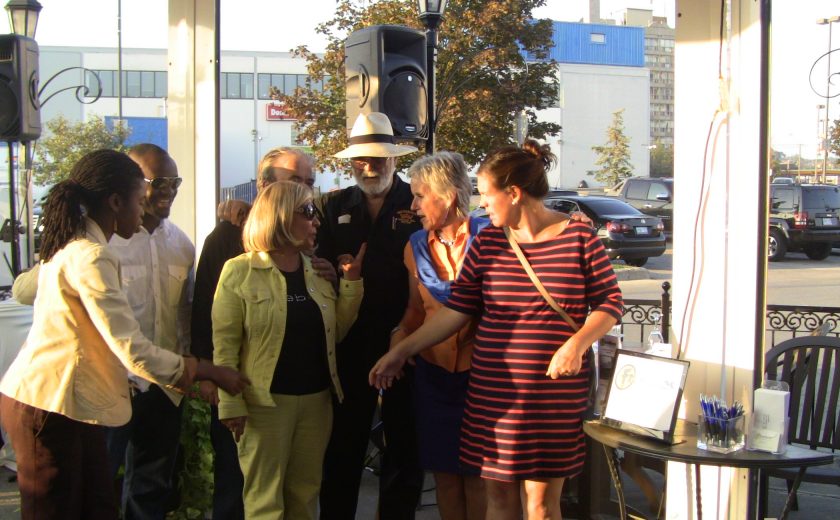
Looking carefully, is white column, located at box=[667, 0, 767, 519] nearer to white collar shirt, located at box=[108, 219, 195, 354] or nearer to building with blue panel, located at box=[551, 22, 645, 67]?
white collar shirt, located at box=[108, 219, 195, 354]

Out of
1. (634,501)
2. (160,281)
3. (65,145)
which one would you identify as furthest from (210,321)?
(65,145)

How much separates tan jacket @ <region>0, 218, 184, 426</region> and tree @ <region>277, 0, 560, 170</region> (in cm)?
1236

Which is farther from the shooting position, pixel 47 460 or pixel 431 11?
pixel 431 11

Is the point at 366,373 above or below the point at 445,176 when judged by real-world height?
below

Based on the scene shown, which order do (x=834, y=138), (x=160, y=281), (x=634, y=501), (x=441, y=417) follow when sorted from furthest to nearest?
(x=834, y=138)
(x=634, y=501)
(x=160, y=281)
(x=441, y=417)

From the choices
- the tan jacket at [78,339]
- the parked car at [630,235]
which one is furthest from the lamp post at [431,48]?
the parked car at [630,235]

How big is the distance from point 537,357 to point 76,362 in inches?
63.6

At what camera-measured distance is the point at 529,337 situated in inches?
116

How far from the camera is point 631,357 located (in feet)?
9.81

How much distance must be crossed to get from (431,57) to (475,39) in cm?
1009

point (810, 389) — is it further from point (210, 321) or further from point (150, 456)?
point (150, 456)

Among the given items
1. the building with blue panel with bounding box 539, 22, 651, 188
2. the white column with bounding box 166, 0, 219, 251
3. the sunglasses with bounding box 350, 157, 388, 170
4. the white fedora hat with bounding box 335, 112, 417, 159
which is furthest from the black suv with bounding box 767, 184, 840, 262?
the building with blue panel with bounding box 539, 22, 651, 188

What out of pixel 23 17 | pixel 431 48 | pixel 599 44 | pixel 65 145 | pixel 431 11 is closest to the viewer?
pixel 431 48

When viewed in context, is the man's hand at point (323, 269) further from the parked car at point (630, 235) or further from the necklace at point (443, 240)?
the parked car at point (630, 235)
